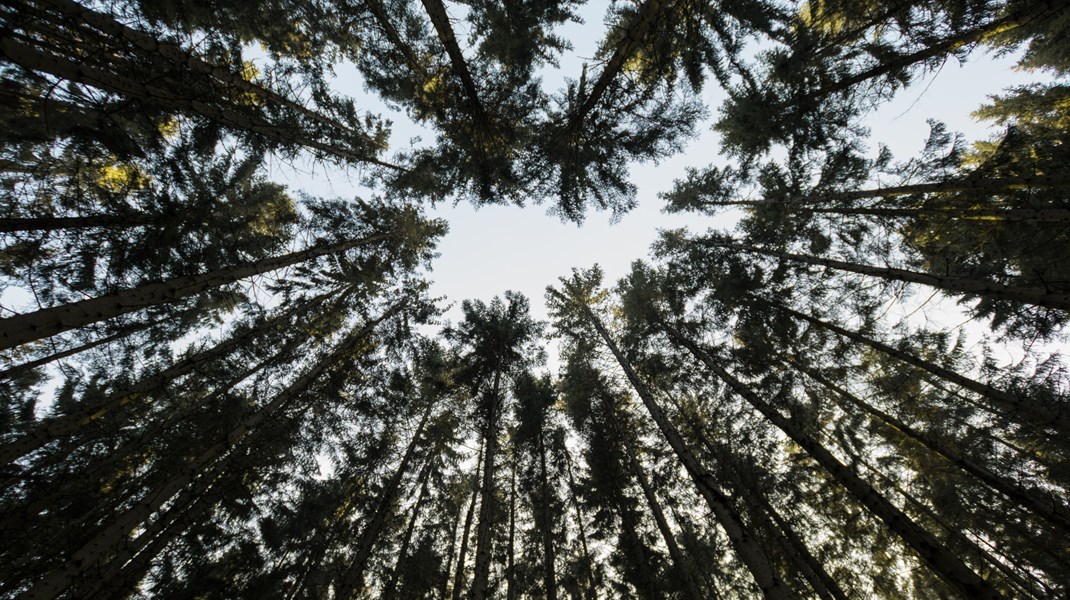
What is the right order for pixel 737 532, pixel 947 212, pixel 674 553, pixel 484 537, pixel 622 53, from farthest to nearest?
pixel 674 553
pixel 484 537
pixel 947 212
pixel 622 53
pixel 737 532

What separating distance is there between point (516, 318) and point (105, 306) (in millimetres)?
10982

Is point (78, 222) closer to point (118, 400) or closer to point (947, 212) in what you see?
point (118, 400)

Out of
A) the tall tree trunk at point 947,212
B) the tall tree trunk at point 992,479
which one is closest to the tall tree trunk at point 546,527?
the tall tree trunk at point 992,479

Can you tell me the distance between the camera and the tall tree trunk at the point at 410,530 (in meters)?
11.3

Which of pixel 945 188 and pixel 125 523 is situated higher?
pixel 945 188

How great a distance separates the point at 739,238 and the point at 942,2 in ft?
23.9

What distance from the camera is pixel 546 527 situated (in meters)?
12.0

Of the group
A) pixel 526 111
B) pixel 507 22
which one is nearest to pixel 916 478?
pixel 526 111

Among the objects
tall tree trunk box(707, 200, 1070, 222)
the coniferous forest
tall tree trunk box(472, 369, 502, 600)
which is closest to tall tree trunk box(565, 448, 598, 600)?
the coniferous forest

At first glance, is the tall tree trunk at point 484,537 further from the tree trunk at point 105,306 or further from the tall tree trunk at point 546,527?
the tree trunk at point 105,306

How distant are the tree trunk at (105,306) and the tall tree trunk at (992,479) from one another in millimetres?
12286

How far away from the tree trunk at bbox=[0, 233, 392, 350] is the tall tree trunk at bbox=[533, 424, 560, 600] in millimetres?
11367

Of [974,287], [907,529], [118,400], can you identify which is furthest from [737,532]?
[118,400]

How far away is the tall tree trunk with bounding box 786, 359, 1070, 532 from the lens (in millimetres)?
4922
